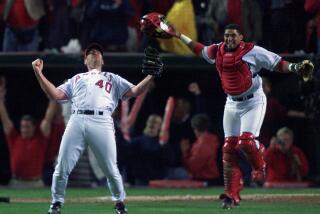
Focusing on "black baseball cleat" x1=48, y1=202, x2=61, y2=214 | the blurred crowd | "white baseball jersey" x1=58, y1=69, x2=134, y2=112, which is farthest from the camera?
the blurred crowd

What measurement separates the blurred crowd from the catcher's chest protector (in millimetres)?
3721

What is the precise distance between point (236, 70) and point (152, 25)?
99 centimetres

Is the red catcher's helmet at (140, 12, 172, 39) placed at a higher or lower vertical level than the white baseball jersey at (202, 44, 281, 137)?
higher

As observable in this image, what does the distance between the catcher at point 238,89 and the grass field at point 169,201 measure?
0.41 metres

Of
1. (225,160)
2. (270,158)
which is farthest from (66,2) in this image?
(225,160)

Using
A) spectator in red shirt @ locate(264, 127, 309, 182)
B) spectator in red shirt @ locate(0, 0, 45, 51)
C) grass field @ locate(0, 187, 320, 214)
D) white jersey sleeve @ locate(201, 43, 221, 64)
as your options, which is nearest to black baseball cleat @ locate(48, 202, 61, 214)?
grass field @ locate(0, 187, 320, 214)

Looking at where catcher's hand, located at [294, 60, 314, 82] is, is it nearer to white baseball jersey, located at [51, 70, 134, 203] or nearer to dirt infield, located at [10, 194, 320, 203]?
white baseball jersey, located at [51, 70, 134, 203]

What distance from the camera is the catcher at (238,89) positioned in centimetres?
1076

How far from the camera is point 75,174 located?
15.3 metres

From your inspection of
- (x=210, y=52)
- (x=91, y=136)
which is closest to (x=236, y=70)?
(x=210, y=52)

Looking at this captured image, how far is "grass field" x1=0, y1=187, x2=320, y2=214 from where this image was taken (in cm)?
1045

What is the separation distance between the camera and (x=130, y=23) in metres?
15.0

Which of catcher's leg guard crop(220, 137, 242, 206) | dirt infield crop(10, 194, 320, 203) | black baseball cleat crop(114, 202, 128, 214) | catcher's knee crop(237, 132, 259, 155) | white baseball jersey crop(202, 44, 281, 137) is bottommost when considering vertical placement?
dirt infield crop(10, 194, 320, 203)

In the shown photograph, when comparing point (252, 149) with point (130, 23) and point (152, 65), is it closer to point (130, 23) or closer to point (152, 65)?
point (152, 65)
